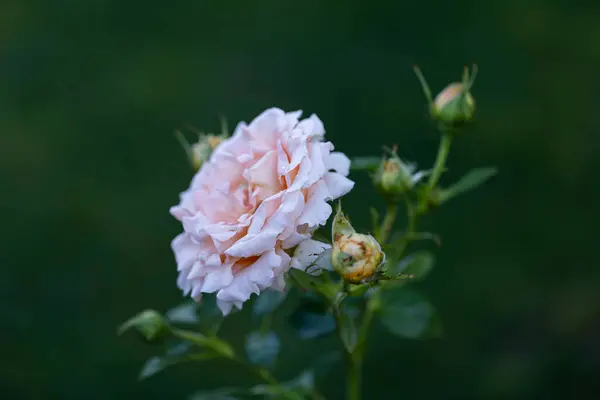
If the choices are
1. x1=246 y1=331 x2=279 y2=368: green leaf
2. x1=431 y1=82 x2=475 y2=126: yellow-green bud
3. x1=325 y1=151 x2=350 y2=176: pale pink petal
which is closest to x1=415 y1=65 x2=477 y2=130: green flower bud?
x1=431 y1=82 x2=475 y2=126: yellow-green bud

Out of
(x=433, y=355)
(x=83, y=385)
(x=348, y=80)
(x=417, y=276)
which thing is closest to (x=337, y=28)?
(x=348, y=80)

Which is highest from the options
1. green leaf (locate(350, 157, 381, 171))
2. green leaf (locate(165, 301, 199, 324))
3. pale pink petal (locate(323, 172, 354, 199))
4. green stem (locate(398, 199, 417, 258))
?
pale pink petal (locate(323, 172, 354, 199))

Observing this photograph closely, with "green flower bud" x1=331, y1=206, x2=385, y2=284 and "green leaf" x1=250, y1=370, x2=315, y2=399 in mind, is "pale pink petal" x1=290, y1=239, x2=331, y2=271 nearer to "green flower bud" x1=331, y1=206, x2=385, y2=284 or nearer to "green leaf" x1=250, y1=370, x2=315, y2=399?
"green flower bud" x1=331, y1=206, x2=385, y2=284

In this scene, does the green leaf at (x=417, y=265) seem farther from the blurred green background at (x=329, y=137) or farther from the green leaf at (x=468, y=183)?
the blurred green background at (x=329, y=137)

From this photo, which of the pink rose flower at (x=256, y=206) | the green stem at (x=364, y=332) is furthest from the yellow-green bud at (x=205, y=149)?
the green stem at (x=364, y=332)

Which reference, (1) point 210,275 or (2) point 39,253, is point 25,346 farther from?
(1) point 210,275
